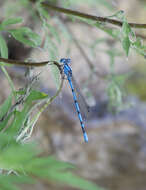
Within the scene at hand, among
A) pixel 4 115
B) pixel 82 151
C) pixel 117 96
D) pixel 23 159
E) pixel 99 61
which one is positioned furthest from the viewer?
pixel 99 61

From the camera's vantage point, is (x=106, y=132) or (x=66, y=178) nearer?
(x=66, y=178)

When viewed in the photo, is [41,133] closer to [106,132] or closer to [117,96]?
[106,132]

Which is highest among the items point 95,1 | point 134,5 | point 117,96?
point 134,5

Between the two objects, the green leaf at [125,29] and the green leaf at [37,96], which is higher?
the green leaf at [125,29]

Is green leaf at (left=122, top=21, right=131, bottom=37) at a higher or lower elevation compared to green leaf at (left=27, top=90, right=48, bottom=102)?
higher

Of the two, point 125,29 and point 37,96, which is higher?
point 125,29

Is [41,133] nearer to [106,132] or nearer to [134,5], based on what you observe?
[106,132]

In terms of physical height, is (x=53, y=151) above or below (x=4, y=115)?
above

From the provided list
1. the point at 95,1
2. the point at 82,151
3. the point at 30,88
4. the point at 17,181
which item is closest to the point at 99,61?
the point at 82,151

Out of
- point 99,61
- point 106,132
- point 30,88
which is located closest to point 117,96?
point 30,88

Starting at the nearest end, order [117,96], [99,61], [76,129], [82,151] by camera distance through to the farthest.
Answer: [117,96] < [76,129] < [82,151] < [99,61]
